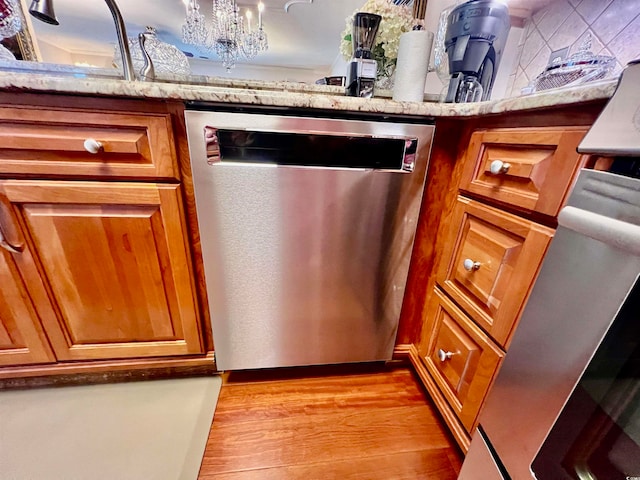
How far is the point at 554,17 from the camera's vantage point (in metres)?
0.88

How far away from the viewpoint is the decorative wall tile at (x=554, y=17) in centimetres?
84

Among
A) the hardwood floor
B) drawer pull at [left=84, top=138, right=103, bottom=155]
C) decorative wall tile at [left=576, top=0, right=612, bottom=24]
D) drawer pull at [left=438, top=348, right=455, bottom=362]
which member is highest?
decorative wall tile at [left=576, top=0, right=612, bottom=24]

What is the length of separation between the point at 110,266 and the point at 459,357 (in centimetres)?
101

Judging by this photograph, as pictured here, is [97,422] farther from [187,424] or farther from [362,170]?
[362,170]

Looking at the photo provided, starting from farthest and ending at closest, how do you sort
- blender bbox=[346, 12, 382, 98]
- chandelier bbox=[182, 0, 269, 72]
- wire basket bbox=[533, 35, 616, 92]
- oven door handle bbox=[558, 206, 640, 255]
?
chandelier bbox=[182, 0, 269, 72] < blender bbox=[346, 12, 382, 98] < wire basket bbox=[533, 35, 616, 92] < oven door handle bbox=[558, 206, 640, 255]

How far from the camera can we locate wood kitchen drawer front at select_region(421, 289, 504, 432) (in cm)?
64

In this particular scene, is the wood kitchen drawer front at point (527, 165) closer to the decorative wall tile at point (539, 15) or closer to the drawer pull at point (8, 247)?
the decorative wall tile at point (539, 15)

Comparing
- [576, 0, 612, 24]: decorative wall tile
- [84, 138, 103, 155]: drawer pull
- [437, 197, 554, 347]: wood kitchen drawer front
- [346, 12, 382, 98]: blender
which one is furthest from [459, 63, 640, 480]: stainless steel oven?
[84, 138, 103, 155]: drawer pull

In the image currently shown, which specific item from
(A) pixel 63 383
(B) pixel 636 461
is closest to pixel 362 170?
(B) pixel 636 461

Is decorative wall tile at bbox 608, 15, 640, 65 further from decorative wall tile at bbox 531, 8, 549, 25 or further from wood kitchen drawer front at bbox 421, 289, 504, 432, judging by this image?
wood kitchen drawer front at bbox 421, 289, 504, 432

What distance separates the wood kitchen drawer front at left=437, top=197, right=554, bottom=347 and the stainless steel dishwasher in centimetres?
13

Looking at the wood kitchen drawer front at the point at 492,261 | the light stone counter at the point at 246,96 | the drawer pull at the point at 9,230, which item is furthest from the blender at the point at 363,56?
the drawer pull at the point at 9,230

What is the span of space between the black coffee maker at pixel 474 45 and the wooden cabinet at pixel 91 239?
0.80 m

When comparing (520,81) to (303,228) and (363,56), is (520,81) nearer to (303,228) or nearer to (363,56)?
(363,56)
